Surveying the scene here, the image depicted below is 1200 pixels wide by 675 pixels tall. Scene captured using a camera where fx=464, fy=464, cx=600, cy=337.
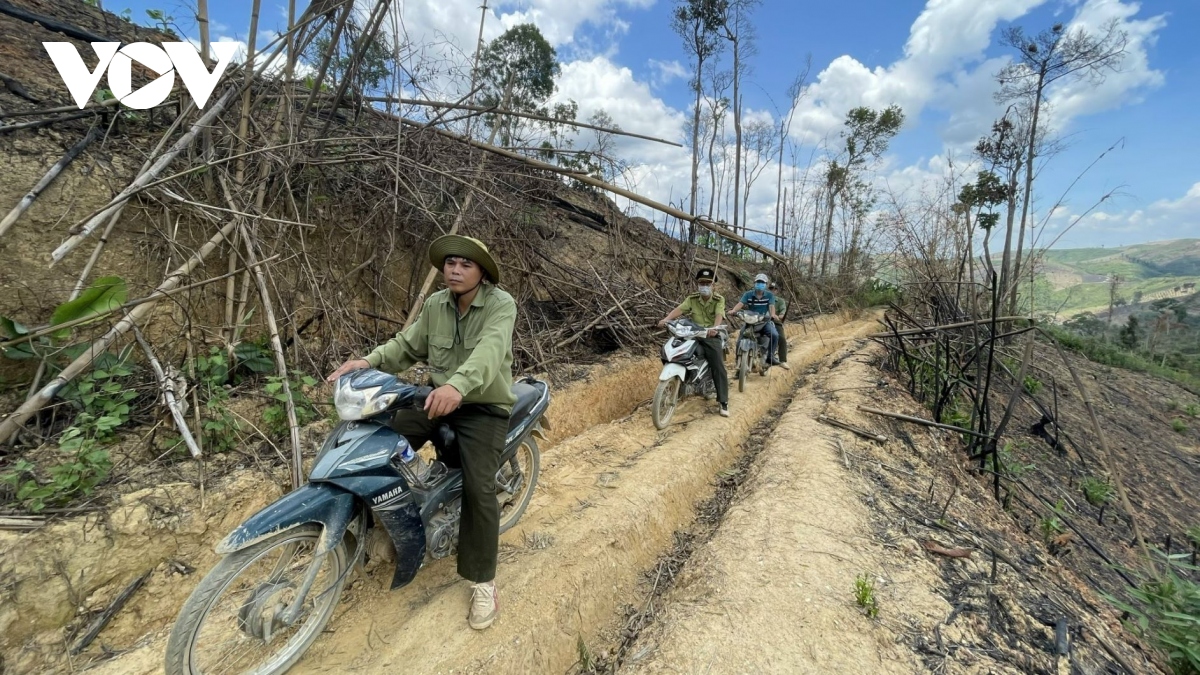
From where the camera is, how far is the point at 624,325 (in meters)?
8.24

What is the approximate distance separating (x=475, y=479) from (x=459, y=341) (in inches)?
32.1

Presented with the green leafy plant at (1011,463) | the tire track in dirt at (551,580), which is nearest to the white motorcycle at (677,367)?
the tire track in dirt at (551,580)

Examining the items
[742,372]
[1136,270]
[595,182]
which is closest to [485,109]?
[595,182]

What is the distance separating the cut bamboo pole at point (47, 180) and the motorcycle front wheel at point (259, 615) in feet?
9.96

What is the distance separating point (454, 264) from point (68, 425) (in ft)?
10.0

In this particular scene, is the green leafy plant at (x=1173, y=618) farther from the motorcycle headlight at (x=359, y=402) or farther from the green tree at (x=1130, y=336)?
the green tree at (x=1130, y=336)

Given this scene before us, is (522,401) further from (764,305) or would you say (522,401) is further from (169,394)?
(764,305)

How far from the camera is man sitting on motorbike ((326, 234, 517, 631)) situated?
2.58m

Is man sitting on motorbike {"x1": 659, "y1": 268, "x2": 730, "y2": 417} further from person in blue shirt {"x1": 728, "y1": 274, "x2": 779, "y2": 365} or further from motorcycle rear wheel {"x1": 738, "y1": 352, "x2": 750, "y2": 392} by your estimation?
person in blue shirt {"x1": 728, "y1": 274, "x2": 779, "y2": 365}

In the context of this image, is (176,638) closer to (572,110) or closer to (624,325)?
(624,325)

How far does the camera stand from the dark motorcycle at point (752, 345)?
309 inches

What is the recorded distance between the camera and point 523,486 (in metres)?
3.66

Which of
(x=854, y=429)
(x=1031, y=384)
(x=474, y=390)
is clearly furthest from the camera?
(x=1031, y=384)

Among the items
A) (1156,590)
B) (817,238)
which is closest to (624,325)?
(1156,590)
